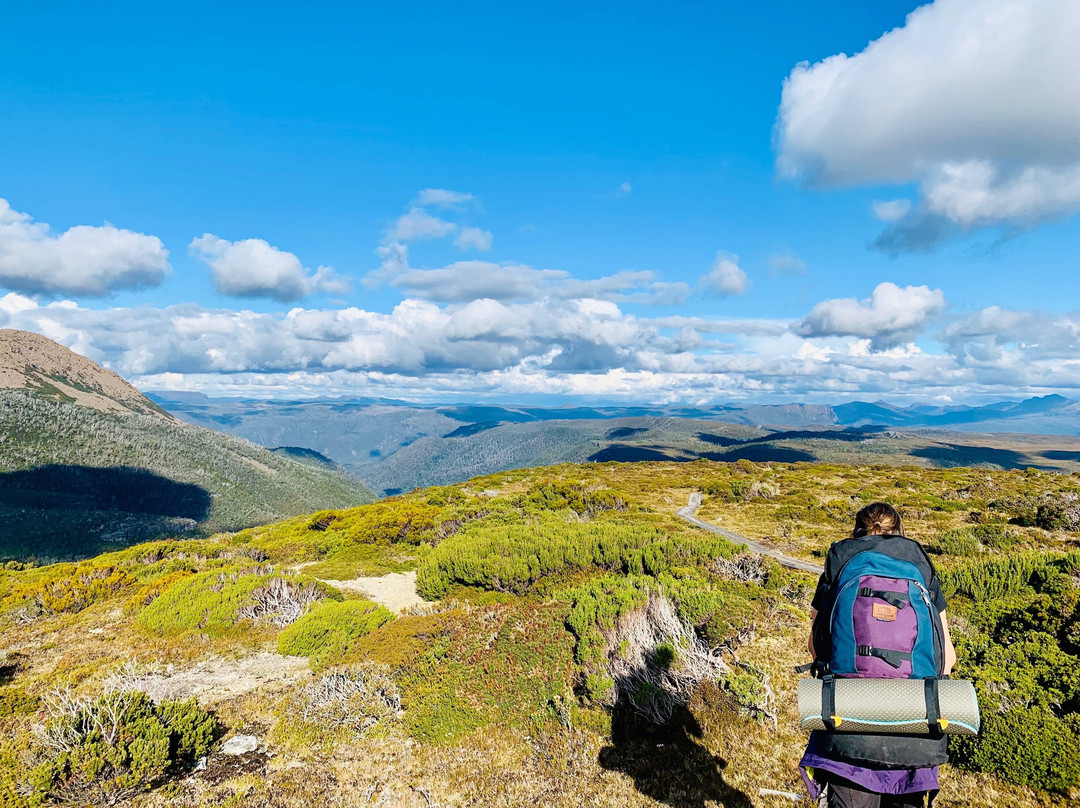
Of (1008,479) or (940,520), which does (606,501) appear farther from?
(1008,479)

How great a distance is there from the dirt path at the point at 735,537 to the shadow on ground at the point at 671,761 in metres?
10.9

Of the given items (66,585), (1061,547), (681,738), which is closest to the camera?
(681,738)

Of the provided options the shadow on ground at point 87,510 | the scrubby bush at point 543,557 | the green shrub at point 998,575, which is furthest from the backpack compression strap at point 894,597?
the shadow on ground at point 87,510

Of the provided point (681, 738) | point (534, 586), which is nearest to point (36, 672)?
point (534, 586)

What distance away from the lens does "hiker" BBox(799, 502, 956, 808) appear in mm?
3191

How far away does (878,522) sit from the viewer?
13.1 feet

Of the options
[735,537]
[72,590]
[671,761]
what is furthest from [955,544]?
[72,590]

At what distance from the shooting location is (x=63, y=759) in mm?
5855

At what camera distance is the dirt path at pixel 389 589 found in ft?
48.6

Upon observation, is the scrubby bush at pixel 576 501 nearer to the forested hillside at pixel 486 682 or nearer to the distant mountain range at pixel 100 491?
the forested hillside at pixel 486 682

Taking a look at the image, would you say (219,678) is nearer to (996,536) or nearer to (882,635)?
(882,635)

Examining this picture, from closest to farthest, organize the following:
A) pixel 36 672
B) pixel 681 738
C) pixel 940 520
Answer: pixel 681 738, pixel 36 672, pixel 940 520

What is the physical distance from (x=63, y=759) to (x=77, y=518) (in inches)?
6467

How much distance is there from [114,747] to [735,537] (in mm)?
22681
